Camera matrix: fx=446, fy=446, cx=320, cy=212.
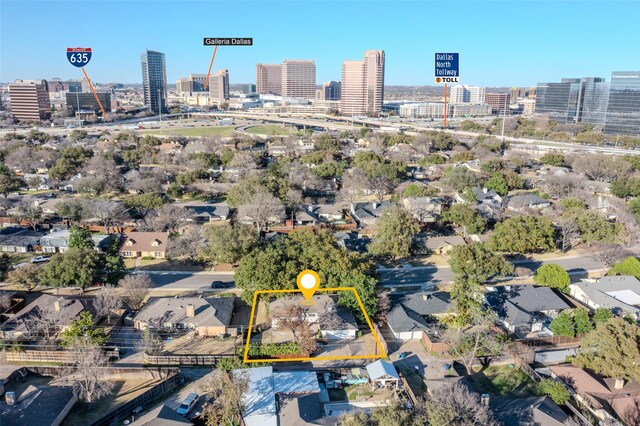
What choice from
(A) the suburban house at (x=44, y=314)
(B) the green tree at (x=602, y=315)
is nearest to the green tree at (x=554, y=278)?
(B) the green tree at (x=602, y=315)

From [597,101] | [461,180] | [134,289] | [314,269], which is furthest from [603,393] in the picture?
[597,101]

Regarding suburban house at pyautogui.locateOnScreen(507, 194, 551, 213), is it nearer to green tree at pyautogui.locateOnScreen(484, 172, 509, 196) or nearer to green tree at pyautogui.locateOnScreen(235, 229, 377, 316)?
green tree at pyautogui.locateOnScreen(484, 172, 509, 196)

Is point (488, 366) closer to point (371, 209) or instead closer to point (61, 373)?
point (61, 373)

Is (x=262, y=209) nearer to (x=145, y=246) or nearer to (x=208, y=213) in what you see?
(x=208, y=213)

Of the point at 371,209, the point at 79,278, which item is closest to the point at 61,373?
the point at 79,278

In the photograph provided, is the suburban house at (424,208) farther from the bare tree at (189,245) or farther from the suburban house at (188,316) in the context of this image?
the suburban house at (188,316)
